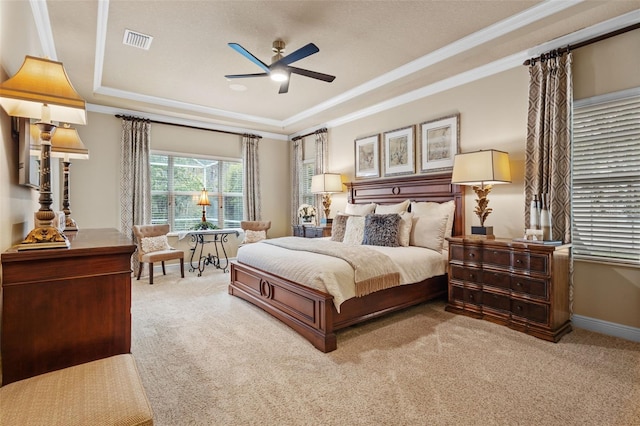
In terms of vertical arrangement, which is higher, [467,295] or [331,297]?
[331,297]

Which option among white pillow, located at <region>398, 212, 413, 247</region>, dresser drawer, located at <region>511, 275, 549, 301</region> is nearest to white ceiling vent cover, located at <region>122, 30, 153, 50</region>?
white pillow, located at <region>398, 212, 413, 247</region>

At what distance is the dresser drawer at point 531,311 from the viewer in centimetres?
284


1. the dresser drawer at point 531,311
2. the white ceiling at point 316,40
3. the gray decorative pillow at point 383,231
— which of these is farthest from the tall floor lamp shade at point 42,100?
the dresser drawer at point 531,311

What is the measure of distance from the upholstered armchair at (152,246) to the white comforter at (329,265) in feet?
5.49

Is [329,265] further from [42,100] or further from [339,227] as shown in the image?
[42,100]

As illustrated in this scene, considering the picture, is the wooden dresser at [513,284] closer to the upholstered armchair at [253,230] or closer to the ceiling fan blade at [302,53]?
the ceiling fan blade at [302,53]

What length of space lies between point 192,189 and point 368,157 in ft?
11.8

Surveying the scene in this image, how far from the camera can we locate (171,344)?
9.11ft

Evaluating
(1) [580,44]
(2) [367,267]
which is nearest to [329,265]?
(2) [367,267]

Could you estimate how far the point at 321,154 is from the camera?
21.0 feet

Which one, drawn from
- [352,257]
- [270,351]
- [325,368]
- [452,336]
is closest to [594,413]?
[452,336]

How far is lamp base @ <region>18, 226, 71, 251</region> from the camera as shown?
58.7 inches

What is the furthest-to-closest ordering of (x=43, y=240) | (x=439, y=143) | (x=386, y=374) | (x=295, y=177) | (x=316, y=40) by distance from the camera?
(x=295, y=177), (x=439, y=143), (x=316, y=40), (x=386, y=374), (x=43, y=240)

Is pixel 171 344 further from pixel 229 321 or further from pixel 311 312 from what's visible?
pixel 311 312
